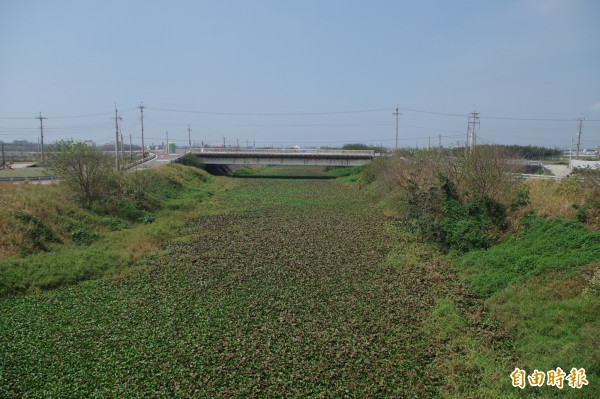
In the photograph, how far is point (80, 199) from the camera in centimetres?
1894

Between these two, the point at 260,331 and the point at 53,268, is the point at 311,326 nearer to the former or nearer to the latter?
the point at 260,331

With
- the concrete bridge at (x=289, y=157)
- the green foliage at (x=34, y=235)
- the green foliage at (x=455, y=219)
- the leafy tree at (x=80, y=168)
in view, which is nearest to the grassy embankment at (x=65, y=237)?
the green foliage at (x=34, y=235)

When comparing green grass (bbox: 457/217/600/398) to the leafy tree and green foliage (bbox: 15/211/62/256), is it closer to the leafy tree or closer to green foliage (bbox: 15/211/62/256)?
green foliage (bbox: 15/211/62/256)

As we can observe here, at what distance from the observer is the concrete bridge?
49.0 m

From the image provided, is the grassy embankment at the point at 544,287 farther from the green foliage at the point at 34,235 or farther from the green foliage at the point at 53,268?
the green foliage at the point at 34,235

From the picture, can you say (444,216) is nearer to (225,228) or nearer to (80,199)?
(225,228)

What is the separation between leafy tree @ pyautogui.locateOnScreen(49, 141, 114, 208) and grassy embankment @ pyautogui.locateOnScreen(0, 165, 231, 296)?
623 mm

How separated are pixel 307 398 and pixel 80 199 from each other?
16024mm

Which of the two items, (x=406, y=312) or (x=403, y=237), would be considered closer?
(x=406, y=312)

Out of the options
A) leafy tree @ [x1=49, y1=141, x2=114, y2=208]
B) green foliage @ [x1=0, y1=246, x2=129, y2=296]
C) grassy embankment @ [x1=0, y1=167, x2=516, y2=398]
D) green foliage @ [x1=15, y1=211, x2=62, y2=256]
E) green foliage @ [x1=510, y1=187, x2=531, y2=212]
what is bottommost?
grassy embankment @ [x1=0, y1=167, x2=516, y2=398]

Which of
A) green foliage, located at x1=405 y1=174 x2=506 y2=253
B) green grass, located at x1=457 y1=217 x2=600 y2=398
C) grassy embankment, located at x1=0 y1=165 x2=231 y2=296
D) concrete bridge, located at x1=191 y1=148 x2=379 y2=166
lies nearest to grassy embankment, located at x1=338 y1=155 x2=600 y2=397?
green grass, located at x1=457 y1=217 x2=600 y2=398

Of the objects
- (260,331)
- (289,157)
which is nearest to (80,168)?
(260,331)

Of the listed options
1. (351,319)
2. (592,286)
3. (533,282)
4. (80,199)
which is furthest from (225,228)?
(592,286)

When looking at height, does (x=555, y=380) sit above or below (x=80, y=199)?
below
